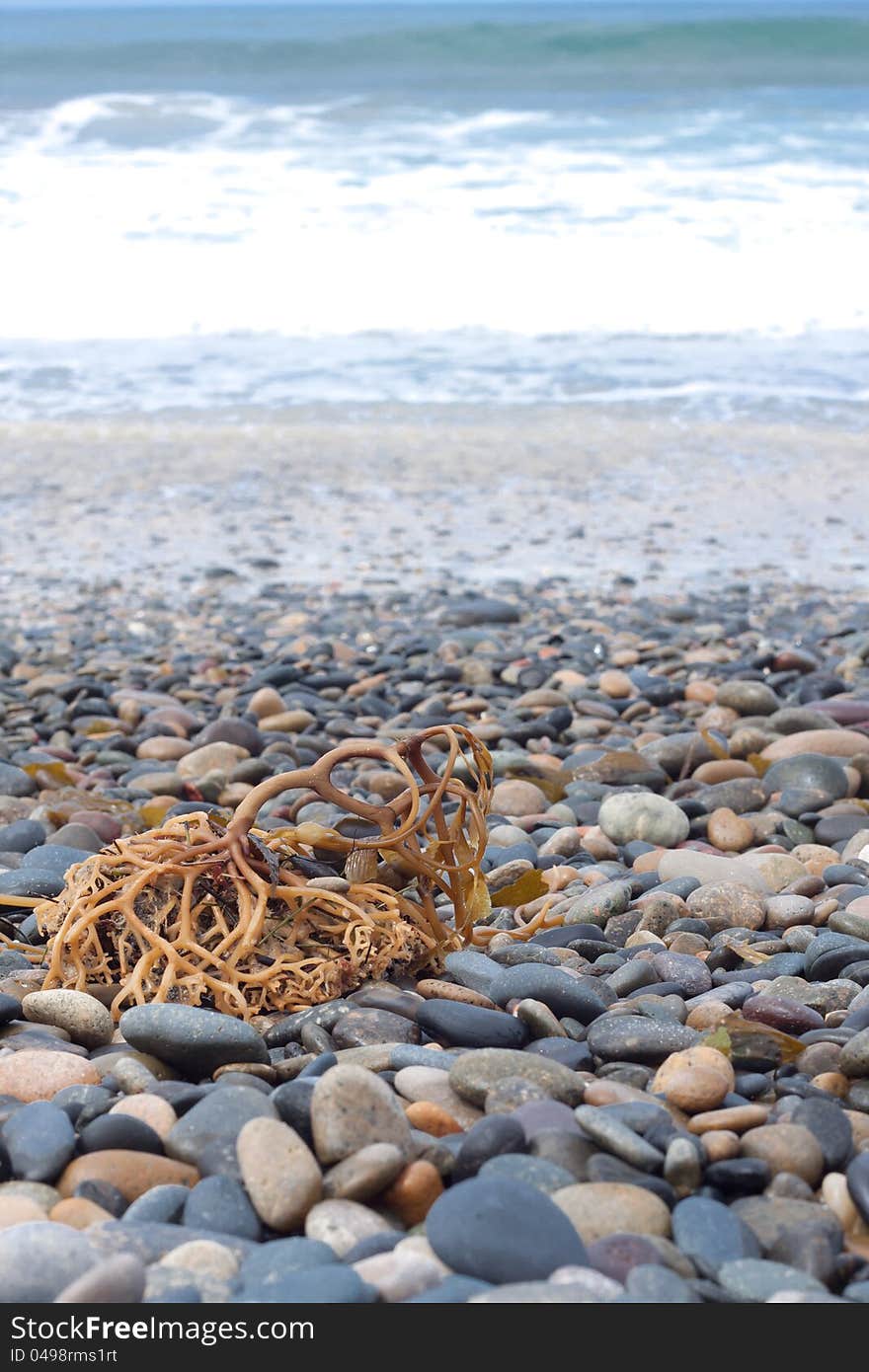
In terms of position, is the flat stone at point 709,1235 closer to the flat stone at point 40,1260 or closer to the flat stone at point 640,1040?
the flat stone at point 640,1040

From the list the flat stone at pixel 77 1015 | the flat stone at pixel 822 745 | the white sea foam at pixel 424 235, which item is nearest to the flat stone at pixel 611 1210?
the flat stone at pixel 77 1015

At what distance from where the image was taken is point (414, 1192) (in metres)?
1.77

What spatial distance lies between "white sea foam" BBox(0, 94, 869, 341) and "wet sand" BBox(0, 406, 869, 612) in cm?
335

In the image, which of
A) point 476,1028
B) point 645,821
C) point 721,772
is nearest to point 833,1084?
point 476,1028

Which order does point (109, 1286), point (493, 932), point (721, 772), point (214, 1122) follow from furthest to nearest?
1. point (721, 772)
2. point (493, 932)
3. point (214, 1122)
4. point (109, 1286)

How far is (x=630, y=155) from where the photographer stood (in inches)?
773

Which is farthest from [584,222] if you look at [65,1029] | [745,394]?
[65,1029]

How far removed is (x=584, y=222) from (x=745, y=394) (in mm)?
5792

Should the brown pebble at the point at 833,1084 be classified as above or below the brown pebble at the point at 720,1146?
below

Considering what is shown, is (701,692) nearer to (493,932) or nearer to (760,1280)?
(493,932)

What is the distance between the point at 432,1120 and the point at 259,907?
0.52 meters

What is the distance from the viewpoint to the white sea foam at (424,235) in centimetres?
1345

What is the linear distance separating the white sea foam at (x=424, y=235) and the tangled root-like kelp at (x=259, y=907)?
1123 centimetres
